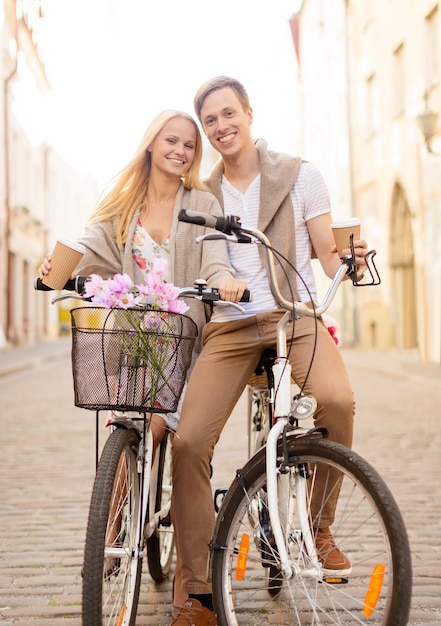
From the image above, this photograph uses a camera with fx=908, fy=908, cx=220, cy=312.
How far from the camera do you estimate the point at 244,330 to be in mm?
3137

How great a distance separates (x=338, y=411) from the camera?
2867 millimetres

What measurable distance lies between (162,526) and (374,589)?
4.21 ft

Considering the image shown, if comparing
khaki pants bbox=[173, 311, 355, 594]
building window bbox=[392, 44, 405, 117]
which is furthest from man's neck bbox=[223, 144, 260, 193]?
building window bbox=[392, 44, 405, 117]

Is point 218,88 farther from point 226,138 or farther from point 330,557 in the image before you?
point 330,557

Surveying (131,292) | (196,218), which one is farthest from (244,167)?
(196,218)

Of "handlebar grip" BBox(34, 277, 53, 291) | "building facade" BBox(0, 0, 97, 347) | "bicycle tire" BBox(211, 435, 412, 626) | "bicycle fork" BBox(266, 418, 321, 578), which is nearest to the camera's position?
"bicycle tire" BBox(211, 435, 412, 626)

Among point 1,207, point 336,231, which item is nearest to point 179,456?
point 336,231

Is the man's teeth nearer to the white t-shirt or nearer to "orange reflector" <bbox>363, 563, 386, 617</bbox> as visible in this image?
the white t-shirt

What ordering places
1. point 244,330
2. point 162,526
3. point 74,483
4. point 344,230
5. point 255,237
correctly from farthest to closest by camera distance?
1. point 74,483
2. point 162,526
3. point 244,330
4. point 344,230
5. point 255,237

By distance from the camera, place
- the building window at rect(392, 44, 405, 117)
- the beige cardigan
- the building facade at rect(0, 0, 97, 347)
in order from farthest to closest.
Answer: the building facade at rect(0, 0, 97, 347)
the building window at rect(392, 44, 405, 117)
the beige cardigan

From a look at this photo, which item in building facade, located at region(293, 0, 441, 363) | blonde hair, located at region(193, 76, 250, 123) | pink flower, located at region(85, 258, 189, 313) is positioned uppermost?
building facade, located at region(293, 0, 441, 363)

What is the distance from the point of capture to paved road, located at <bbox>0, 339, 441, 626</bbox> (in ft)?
A: 11.5

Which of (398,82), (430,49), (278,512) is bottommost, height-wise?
(278,512)

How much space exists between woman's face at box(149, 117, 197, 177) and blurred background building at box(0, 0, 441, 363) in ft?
37.5
